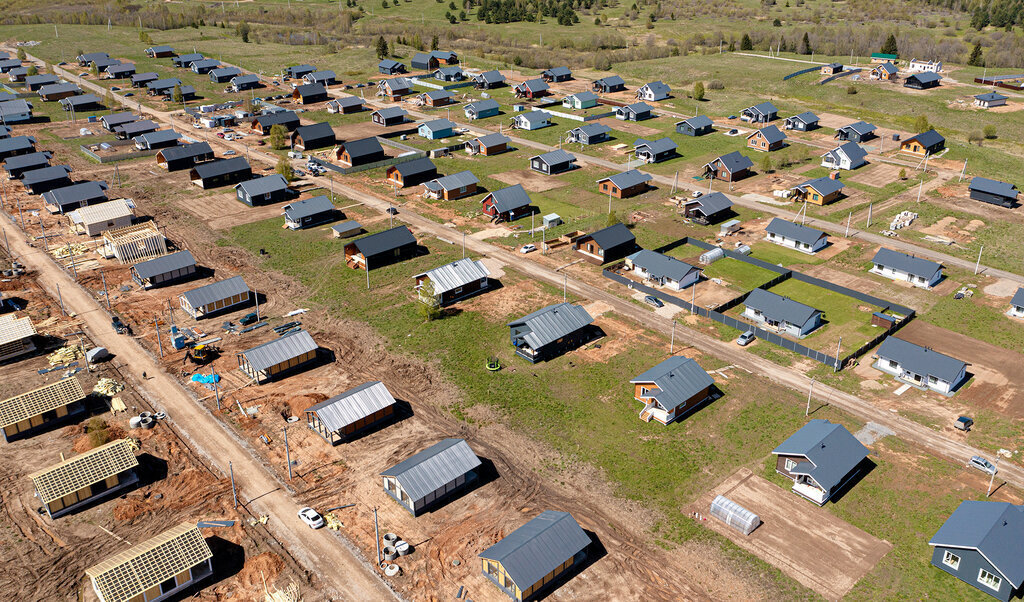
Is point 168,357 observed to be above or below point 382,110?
below

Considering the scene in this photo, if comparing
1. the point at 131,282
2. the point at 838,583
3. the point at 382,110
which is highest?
the point at 382,110

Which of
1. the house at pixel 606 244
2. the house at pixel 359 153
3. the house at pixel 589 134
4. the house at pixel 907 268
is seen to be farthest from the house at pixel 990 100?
the house at pixel 359 153

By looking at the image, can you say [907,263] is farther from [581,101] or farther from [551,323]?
[581,101]

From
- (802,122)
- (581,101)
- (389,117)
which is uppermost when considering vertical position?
(581,101)

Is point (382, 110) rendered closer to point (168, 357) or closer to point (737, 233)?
A: point (737, 233)

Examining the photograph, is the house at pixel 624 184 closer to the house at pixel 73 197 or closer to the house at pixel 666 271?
the house at pixel 666 271

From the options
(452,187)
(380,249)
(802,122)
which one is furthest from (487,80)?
(380,249)

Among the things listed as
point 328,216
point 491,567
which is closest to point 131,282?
point 328,216
